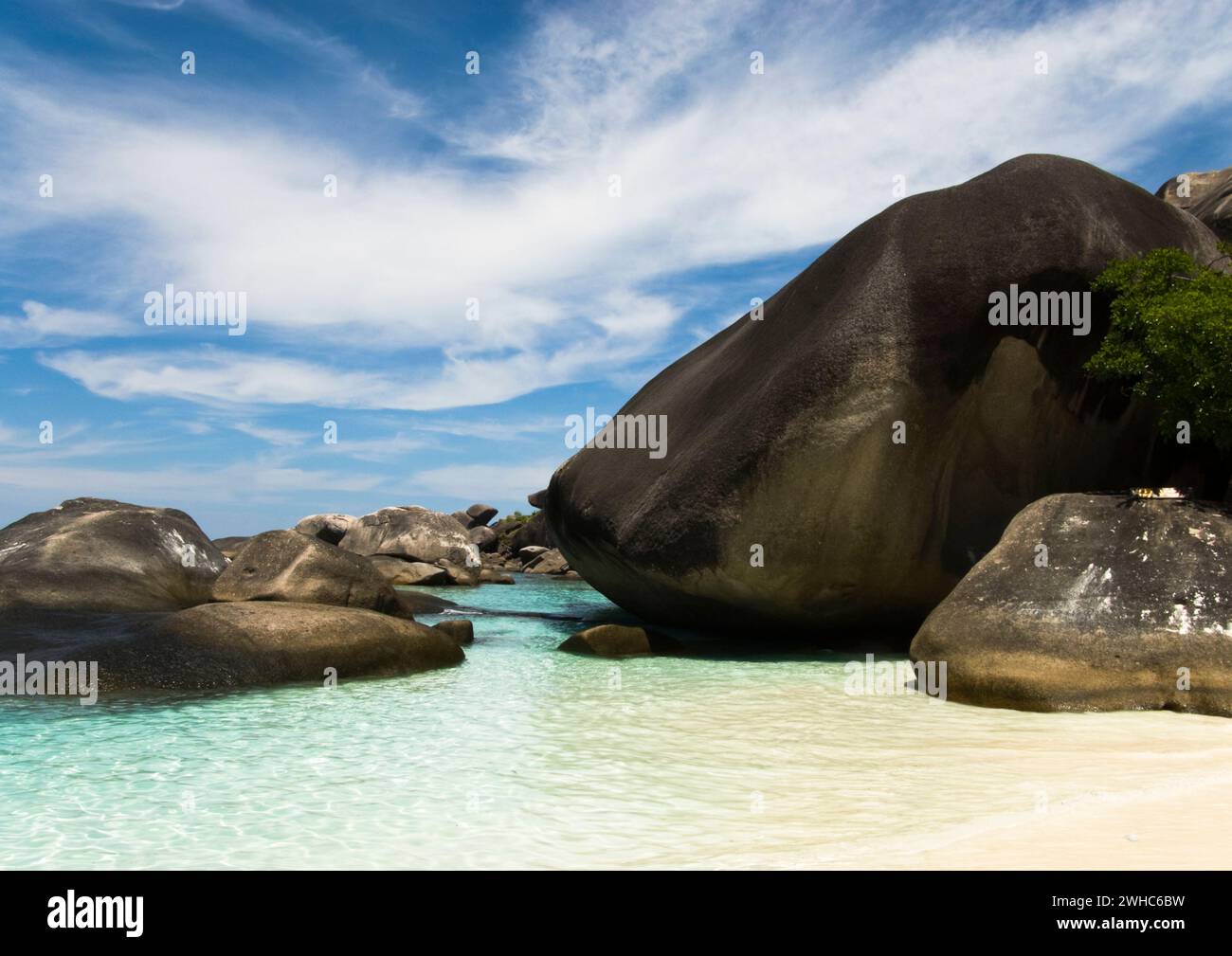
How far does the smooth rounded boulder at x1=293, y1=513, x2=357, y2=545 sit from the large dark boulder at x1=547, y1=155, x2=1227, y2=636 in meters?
22.4

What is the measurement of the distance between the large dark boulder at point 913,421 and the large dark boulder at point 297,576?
3861 mm

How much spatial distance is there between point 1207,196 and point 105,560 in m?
20.4

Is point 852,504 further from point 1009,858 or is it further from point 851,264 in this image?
point 1009,858

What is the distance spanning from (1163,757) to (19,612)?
1227 centimetres

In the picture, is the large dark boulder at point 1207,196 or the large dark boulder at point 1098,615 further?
the large dark boulder at point 1207,196

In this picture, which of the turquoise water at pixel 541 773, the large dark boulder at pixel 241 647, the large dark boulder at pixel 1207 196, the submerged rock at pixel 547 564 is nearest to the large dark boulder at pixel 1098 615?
the turquoise water at pixel 541 773

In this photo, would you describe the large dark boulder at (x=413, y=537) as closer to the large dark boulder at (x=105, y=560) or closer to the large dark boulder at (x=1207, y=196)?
the large dark boulder at (x=105, y=560)

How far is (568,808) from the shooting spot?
201 inches

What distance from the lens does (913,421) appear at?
10.9 metres

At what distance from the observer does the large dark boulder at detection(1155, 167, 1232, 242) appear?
1659 cm

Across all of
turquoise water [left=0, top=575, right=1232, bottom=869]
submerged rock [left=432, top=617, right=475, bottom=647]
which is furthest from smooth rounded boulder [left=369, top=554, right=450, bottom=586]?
turquoise water [left=0, top=575, right=1232, bottom=869]

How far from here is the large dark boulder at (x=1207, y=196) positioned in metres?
16.6

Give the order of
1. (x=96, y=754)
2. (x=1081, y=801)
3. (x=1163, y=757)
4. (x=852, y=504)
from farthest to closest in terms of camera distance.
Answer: (x=852, y=504) → (x=96, y=754) → (x=1163, y=757) → (x=1081, y=801)
